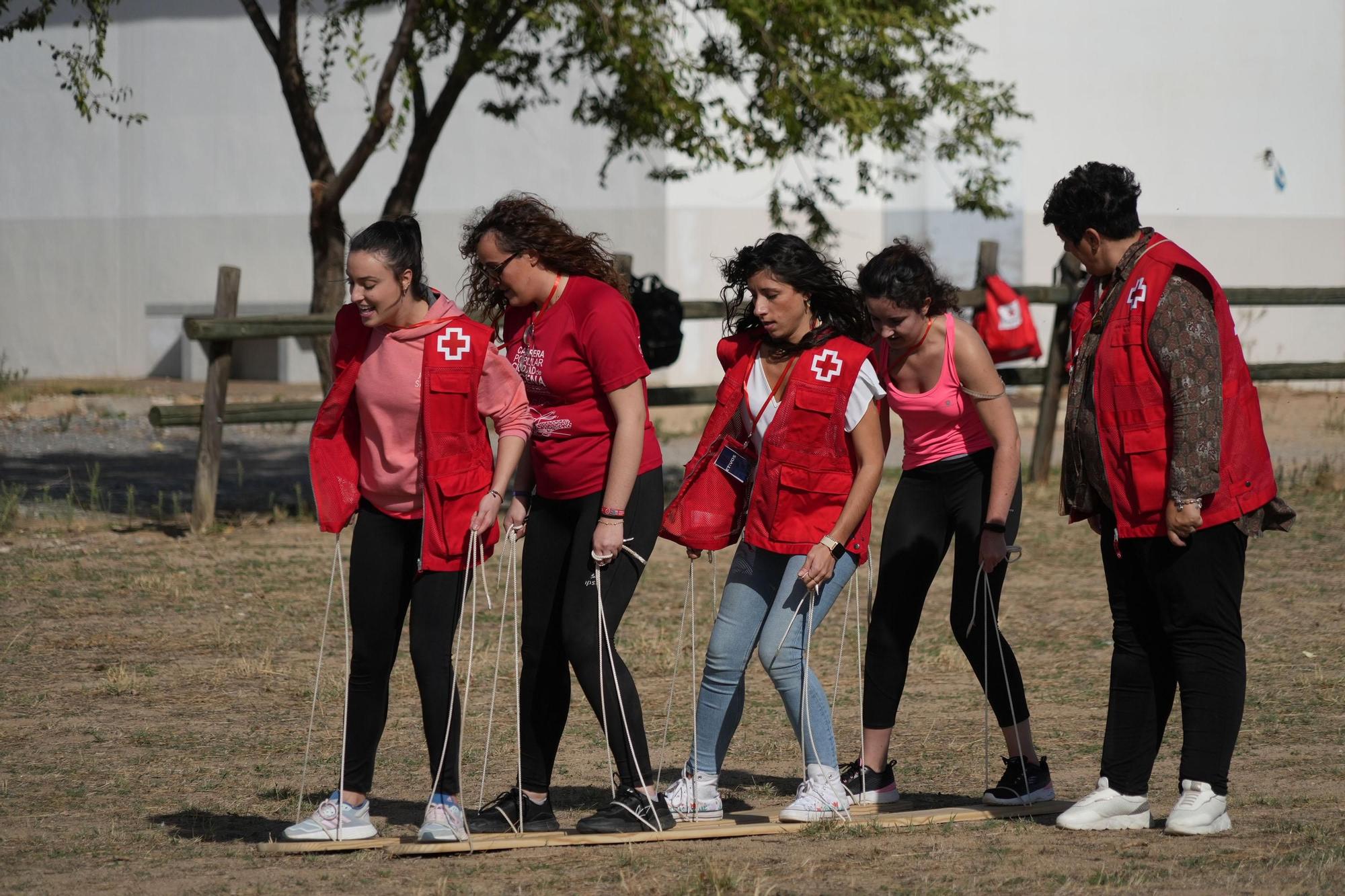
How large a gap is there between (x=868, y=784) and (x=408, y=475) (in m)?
1.78

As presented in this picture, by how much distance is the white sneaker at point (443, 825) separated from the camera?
4.46 metres

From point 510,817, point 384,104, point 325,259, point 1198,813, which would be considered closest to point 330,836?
point 510,817

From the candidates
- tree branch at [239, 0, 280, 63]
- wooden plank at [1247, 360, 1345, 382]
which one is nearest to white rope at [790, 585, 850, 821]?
tree branch at [239, 0, 280, 63]

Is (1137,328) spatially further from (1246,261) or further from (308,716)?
(1246,261)

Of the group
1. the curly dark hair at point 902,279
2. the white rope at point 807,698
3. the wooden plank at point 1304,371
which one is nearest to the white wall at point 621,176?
the wooden plank at point 1304,371

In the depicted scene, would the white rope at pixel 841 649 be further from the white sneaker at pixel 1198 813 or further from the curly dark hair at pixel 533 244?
the curly dark hair at pixel 533 244

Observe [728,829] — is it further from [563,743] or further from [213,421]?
[213,421]

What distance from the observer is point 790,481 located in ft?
15.1

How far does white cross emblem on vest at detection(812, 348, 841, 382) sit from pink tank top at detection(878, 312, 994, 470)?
365 millimetres

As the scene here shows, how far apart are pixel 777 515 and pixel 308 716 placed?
106 inches

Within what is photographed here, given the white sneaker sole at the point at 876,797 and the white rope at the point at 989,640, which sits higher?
the white rope at the point at 989,640

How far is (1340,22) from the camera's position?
21.4 m

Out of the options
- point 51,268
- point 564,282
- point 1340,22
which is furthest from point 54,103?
point 564,282

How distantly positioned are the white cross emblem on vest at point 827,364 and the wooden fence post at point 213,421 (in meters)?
6.47
